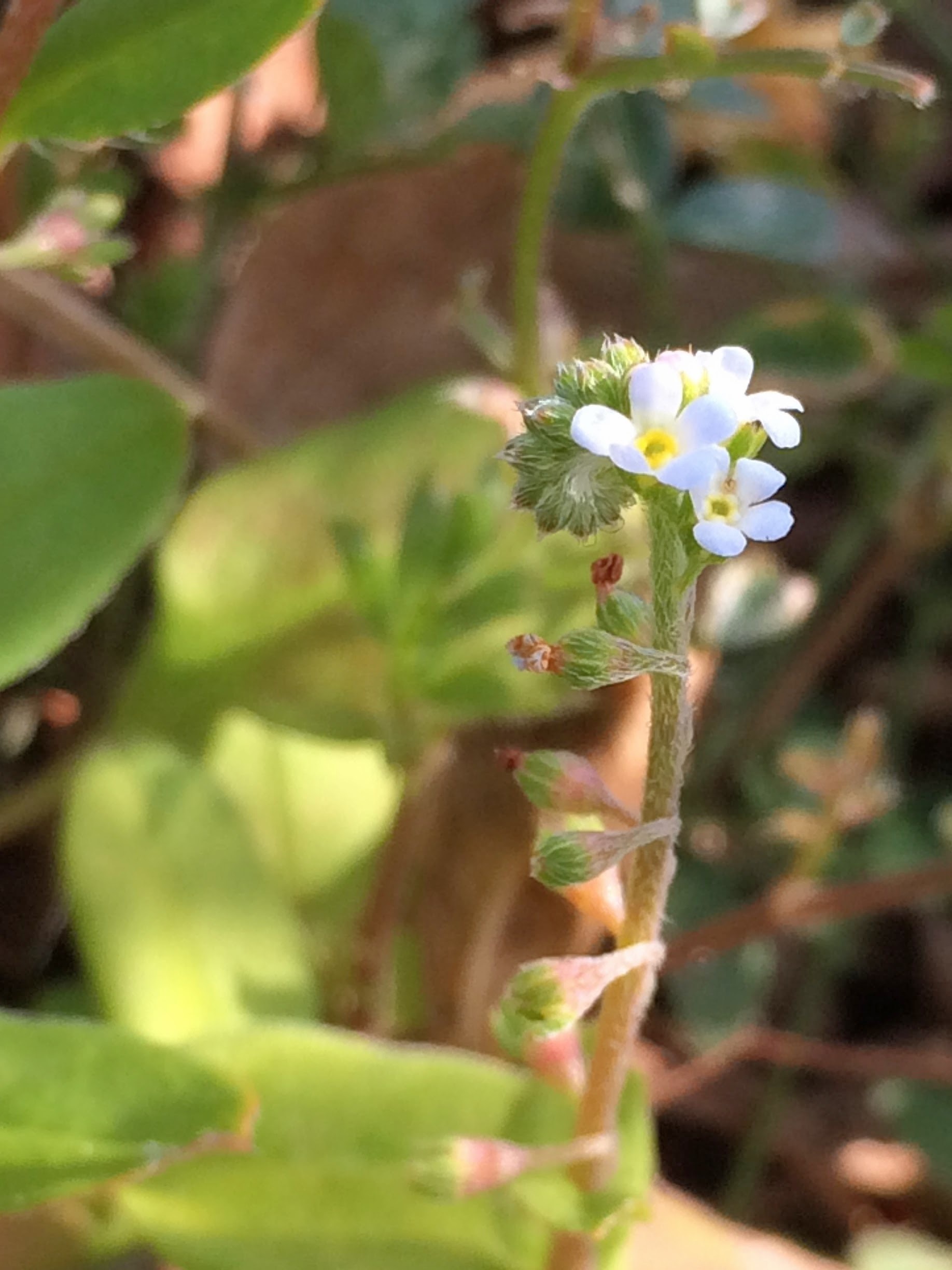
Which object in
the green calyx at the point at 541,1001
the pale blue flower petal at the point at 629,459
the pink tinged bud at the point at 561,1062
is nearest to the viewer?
the pale blue flower petal at the point at 629,459

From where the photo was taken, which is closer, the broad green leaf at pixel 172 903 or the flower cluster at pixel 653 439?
the flower cluster at pixel 653 439

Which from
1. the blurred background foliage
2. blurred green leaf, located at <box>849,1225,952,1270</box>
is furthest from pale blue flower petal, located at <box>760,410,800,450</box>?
blurred green leaf, located at <box>849,1225,952,1270</box>

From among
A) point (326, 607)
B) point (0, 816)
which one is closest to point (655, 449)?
point (326, 607)

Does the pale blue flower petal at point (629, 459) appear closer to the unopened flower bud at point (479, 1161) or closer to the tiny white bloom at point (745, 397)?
the tiny white bloom at point (745, 397)

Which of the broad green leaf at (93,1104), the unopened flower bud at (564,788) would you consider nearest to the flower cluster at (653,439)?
the unopened flower bud at (564,788)

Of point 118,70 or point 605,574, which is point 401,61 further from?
point 605,574

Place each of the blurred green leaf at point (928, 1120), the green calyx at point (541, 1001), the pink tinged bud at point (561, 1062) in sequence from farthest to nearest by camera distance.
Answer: the blurred green leaf at point (928, 1120) → the pink tinged bud at point (561, 1062) → the green calyx at point (541, 1001)
